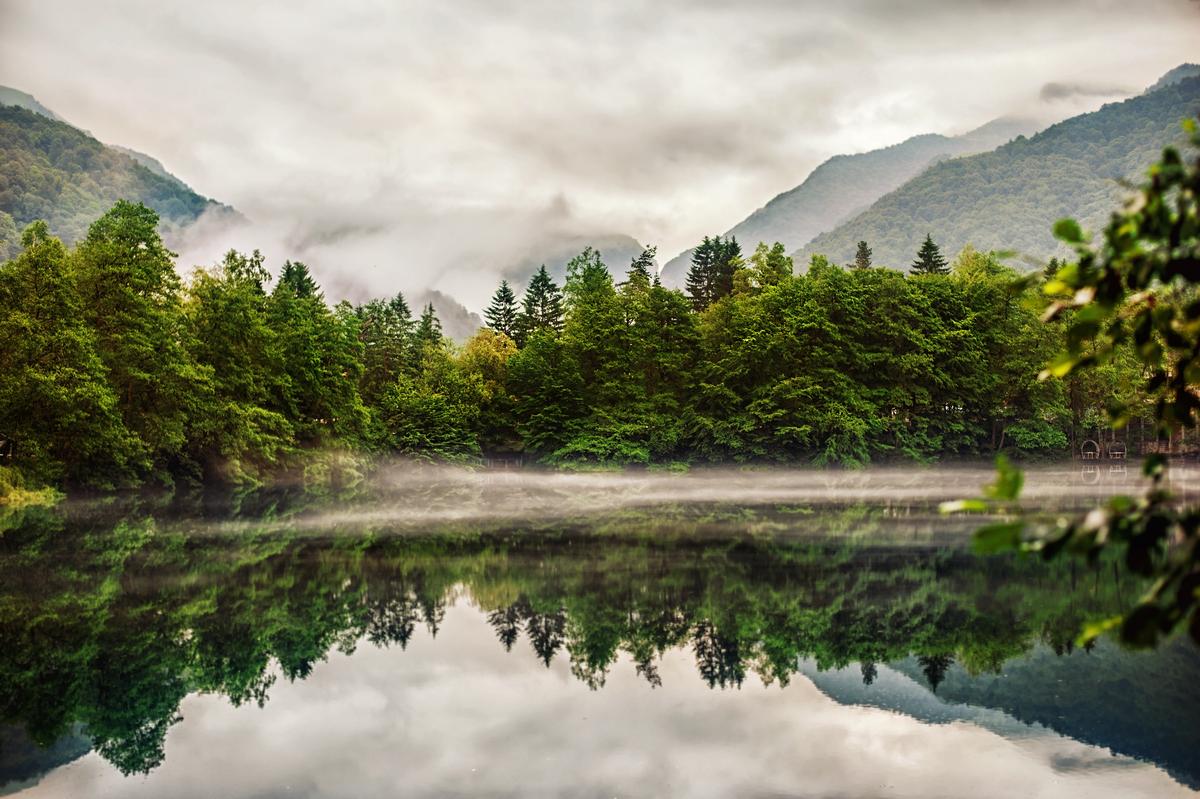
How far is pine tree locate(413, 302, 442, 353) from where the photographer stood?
242 ft

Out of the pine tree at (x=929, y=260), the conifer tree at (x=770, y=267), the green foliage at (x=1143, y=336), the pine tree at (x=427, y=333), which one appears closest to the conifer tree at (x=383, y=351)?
the pine tree at (x=427, y=333)

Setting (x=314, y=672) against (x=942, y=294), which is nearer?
(x=314, y=672)

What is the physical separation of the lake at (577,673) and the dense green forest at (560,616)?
7 centimetres

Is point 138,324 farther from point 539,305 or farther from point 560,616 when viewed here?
point 539,305

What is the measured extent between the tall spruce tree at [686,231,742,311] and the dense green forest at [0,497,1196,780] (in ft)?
177

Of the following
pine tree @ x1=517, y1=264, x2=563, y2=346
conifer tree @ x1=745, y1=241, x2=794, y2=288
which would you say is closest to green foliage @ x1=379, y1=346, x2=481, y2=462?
pine tree @ x1=517, y1=264, x2=563, y2=346

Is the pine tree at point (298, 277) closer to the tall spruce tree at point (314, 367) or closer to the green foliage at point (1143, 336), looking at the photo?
the tall spruce tree at point (314, 367)

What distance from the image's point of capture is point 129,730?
9.75 m

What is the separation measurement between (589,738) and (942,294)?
172 feet

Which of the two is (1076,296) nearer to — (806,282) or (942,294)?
(806,282)

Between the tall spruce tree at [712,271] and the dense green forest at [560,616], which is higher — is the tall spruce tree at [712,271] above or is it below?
above

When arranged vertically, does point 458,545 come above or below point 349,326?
below

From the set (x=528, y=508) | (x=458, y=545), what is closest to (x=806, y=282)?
(x=528, y=508)

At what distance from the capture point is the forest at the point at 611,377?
41.0m
